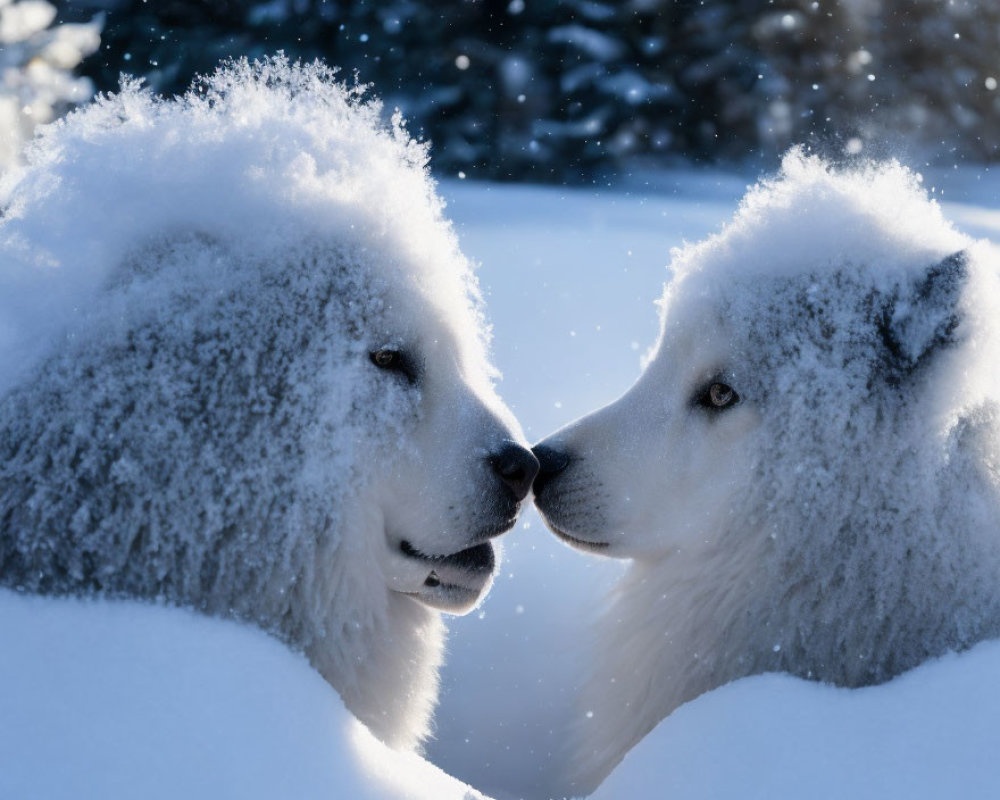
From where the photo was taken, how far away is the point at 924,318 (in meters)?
2.36

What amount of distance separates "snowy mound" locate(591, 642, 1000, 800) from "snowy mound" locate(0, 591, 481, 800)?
0.41 m

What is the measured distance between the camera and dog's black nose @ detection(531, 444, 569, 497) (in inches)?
108

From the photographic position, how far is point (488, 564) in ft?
8.78

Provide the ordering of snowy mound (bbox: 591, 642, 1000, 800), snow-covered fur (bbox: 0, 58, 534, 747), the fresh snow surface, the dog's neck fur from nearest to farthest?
1. snowy mound (bbox: 591, 642, 1000, 800)
2. the fresh snow surface
3. snow-covered fur (bbox: 0, 58, 534, 747)
4. the dog's neck fur

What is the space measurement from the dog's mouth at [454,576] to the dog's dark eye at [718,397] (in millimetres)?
654

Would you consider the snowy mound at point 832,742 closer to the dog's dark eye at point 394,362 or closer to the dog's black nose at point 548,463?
the dog's black nose at point 548,463

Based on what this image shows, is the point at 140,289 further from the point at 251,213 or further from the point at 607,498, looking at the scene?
the point at 607,498

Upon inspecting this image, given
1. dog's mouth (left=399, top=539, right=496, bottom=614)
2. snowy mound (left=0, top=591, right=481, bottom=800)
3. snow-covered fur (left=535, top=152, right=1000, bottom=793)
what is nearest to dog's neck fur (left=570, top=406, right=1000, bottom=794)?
snow-covered fur (left=535, top=152, right=1000, bottom=793)

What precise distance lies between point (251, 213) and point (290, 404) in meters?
0.44

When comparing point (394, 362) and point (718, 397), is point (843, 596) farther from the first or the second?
point (394, 362)

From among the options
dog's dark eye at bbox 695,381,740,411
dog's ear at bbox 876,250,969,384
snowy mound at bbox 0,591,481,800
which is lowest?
dog's dark eye at bbox 695,381,740,411

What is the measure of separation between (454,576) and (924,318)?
123cm

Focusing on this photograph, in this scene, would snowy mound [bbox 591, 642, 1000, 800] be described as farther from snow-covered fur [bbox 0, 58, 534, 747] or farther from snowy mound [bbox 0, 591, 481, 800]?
snow-covered fur [bbox 0, 58, 534, 747]

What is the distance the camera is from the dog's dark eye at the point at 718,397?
2.60 meters
